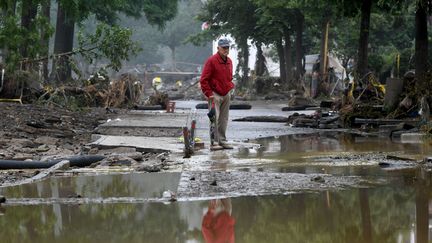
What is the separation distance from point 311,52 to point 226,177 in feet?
158

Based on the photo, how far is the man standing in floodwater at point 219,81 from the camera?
1359 centimetres

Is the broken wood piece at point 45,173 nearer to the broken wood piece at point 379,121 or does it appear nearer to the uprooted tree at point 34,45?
the broken wood piece at point 379,121

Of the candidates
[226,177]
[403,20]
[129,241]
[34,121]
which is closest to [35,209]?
[129,241]

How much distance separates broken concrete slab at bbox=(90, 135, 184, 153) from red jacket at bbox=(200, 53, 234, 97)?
1.10 metres

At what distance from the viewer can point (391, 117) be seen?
18141 millimetres

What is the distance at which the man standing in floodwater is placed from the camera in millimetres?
13586

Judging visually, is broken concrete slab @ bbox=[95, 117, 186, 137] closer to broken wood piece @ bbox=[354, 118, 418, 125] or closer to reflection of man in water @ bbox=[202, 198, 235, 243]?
broken wood piece @ bbox=[354, 118, 418, 125]

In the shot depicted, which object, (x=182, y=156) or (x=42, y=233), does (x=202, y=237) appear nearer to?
(x=42, y=233)

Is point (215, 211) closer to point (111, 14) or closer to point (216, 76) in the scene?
point (216, 76)

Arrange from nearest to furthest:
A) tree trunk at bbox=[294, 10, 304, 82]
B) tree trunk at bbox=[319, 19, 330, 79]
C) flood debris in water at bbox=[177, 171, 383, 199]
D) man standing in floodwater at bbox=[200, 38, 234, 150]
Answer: flood debris in water at bbox=[177, 171, 383, 199] → man standing in floodwater at bbox=[200, 38, 234, 150] → tree trunk at bbox=[319, 19, 330, 79] → tree trunk at bbox=[294, 10, 304, 82]

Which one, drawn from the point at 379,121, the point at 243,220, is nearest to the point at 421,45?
the point at 379,121

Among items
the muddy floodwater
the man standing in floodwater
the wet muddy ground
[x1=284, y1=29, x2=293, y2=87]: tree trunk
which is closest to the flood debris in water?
the wet muddy ground

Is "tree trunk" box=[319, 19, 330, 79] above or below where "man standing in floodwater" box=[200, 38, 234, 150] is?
above

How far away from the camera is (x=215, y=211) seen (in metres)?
7.40
